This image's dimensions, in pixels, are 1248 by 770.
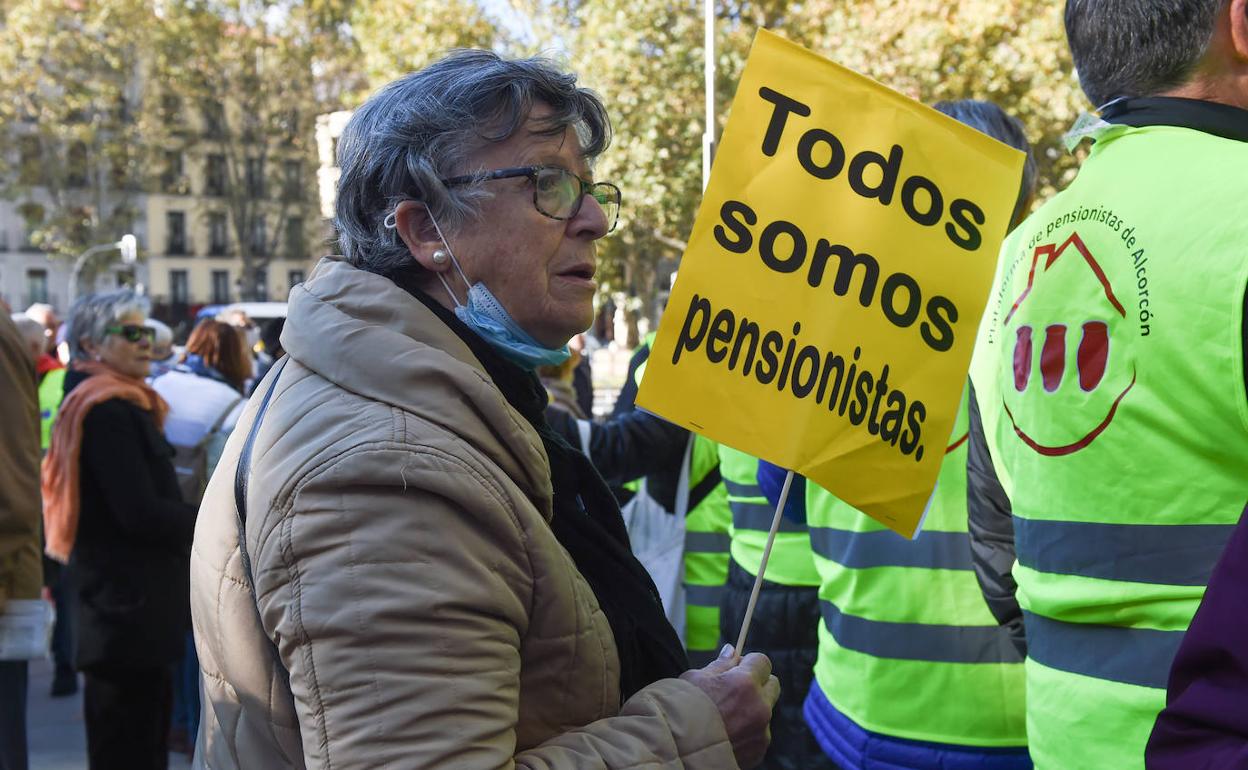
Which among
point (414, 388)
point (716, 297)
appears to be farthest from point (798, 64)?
point (414, 388)

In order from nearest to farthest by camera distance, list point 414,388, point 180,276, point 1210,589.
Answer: point 1210,589 < point 414,388 < point 180,276

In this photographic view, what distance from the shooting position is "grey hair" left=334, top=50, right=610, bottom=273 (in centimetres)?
183

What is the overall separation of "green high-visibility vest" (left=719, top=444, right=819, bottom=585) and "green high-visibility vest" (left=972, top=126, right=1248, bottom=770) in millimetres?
1694

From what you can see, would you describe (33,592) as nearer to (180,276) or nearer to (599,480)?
(599,480)

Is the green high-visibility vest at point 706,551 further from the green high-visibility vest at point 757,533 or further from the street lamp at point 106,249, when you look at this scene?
the street lamp at point 106,249

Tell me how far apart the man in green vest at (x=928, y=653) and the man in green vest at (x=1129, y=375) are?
21.4 inches

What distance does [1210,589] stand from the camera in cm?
123

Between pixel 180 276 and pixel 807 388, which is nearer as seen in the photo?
pixel 807 388

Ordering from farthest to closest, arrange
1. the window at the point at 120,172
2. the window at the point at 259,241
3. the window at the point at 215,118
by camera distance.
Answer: the window at the point at 259,241 < the window at the point at 215,118 < the window at the point at 120,172

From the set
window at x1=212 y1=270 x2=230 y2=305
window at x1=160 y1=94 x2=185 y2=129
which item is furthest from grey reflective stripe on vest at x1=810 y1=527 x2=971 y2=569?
window at x1=212 y1=270 x2=230 y2=305

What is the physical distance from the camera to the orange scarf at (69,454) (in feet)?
14.9

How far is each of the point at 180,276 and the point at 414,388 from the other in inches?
2468

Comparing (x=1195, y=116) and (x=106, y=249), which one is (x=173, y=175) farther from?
(x=1195, y=116)

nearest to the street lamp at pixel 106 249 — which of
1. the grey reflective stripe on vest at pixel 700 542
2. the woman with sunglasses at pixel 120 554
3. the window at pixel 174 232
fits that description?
the window at pixel 174 232
